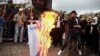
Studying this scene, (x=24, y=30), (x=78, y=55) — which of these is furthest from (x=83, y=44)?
(x=24, y=30)

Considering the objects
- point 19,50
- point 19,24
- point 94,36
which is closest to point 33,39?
point 94,36

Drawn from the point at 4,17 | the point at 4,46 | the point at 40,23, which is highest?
the point at 40,23

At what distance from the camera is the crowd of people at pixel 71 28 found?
553 inches

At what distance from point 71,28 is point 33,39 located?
587 centimetres

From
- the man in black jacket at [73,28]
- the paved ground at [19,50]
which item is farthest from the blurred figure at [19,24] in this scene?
the man in black jacket at [73,28]

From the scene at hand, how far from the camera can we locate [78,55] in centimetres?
1441

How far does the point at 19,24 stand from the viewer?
680 inches

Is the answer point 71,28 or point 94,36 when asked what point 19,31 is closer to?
point 94,36

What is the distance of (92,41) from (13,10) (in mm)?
5007

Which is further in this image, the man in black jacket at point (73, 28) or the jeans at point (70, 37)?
the jeans at point (70, 37)

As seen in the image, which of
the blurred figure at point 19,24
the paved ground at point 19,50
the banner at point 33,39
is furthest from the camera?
the blurred figure at point 19,24

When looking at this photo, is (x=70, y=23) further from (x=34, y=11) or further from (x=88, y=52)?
(x=34, y=11)

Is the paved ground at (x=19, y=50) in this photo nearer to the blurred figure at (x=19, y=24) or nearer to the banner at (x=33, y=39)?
the blurred figure at (x=19, y=24)

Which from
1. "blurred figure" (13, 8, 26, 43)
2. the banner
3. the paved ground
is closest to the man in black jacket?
the paved ground
